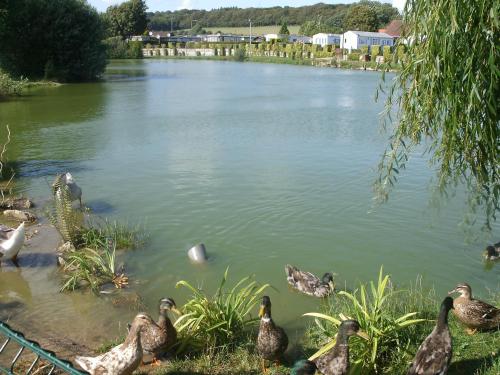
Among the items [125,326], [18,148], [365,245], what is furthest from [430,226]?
[18,148]

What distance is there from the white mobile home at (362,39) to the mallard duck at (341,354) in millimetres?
90525

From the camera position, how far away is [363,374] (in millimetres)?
5492

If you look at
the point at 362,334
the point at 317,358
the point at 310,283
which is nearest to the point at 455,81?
the point at 362,334

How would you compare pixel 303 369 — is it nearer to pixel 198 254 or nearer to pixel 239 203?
pixel 198 254

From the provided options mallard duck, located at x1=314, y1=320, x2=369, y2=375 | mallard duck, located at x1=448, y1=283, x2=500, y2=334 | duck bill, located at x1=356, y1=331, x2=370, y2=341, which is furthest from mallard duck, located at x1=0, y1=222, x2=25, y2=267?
mallard duck, located at x1=448, y1=283, x2=500, y2=334

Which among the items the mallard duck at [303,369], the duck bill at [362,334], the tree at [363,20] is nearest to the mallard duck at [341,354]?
the duck bill at [362,334]

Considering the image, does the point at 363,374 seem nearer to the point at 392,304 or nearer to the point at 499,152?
the point at 392,304

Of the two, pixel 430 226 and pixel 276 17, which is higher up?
pixel 276 17

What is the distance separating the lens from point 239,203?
40.7 feet

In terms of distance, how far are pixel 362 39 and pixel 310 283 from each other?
90653mm

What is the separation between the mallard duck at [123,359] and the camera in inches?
213

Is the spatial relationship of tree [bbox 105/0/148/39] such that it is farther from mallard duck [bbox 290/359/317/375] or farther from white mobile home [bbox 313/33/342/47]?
mallard duck [bbox 290/359/317/375]

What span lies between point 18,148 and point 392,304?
16.0m

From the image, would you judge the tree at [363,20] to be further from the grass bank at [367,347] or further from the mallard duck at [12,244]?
the grass bank at [367,347]
